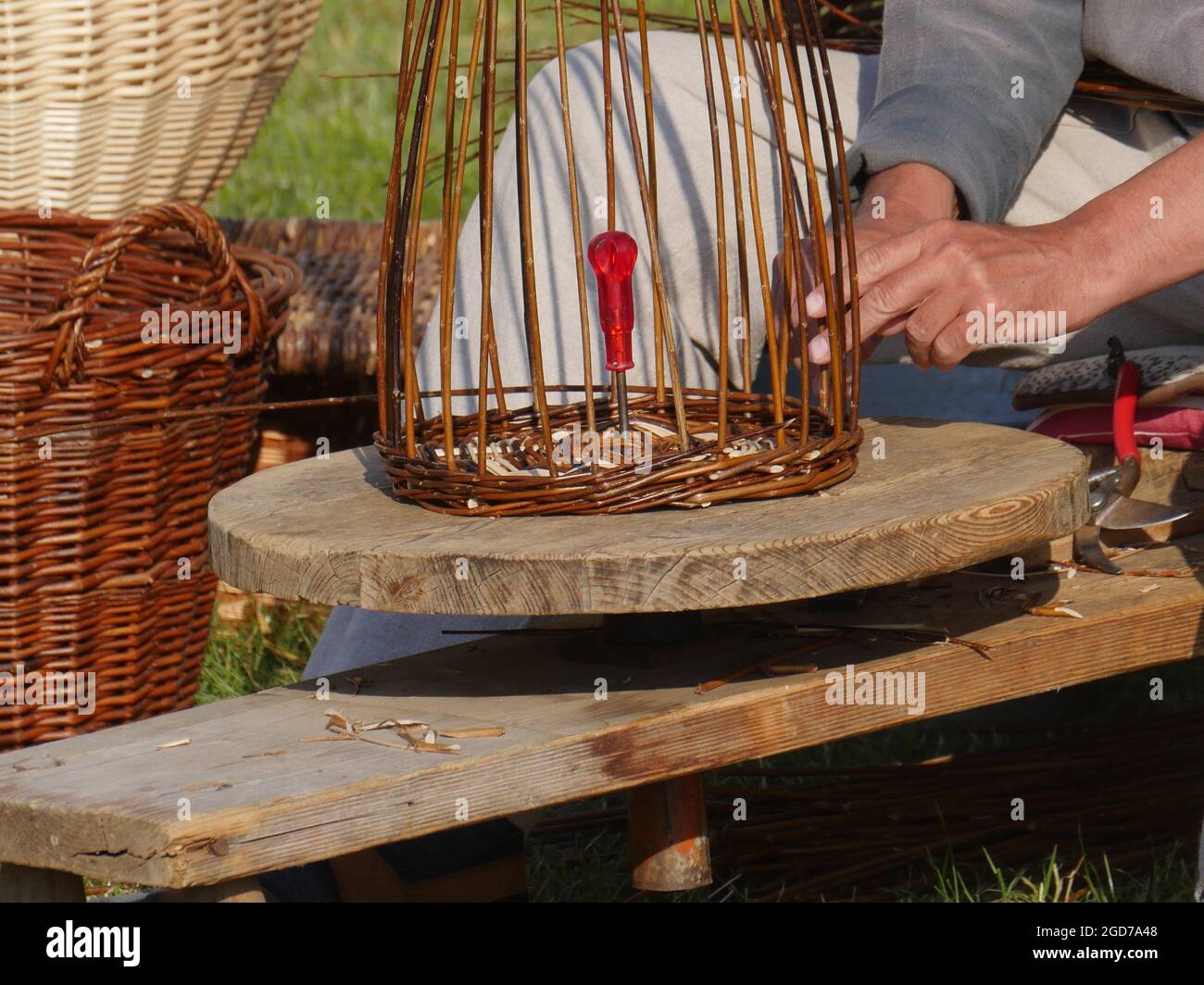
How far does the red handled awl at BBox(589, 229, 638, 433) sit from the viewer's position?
1.12 m

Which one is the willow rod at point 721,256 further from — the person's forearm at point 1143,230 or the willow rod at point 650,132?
the person's forearm at point 1143,230

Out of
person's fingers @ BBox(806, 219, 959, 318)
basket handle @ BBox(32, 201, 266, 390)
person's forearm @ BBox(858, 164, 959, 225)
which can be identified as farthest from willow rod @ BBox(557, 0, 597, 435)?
basket handle @ BBox(32, 201, 266, 390)

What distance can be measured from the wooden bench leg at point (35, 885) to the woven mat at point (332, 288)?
103 cm

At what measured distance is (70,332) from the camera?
173 centimetres

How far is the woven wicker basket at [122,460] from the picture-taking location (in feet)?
5.78

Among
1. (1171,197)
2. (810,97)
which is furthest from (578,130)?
(1171,197)

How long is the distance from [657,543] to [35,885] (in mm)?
457

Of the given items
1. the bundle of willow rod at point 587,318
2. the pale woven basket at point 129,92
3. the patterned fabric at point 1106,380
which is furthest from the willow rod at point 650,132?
the pale woven basket at point 129,92

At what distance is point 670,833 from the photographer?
48.3 inches

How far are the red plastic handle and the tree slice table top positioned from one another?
12 cm

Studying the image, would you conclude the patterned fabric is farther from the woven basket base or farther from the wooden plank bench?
the woven basket base

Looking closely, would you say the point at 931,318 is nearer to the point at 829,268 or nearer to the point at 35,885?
the point at 829,268

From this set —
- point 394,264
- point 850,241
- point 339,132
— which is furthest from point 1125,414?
point 339,132
